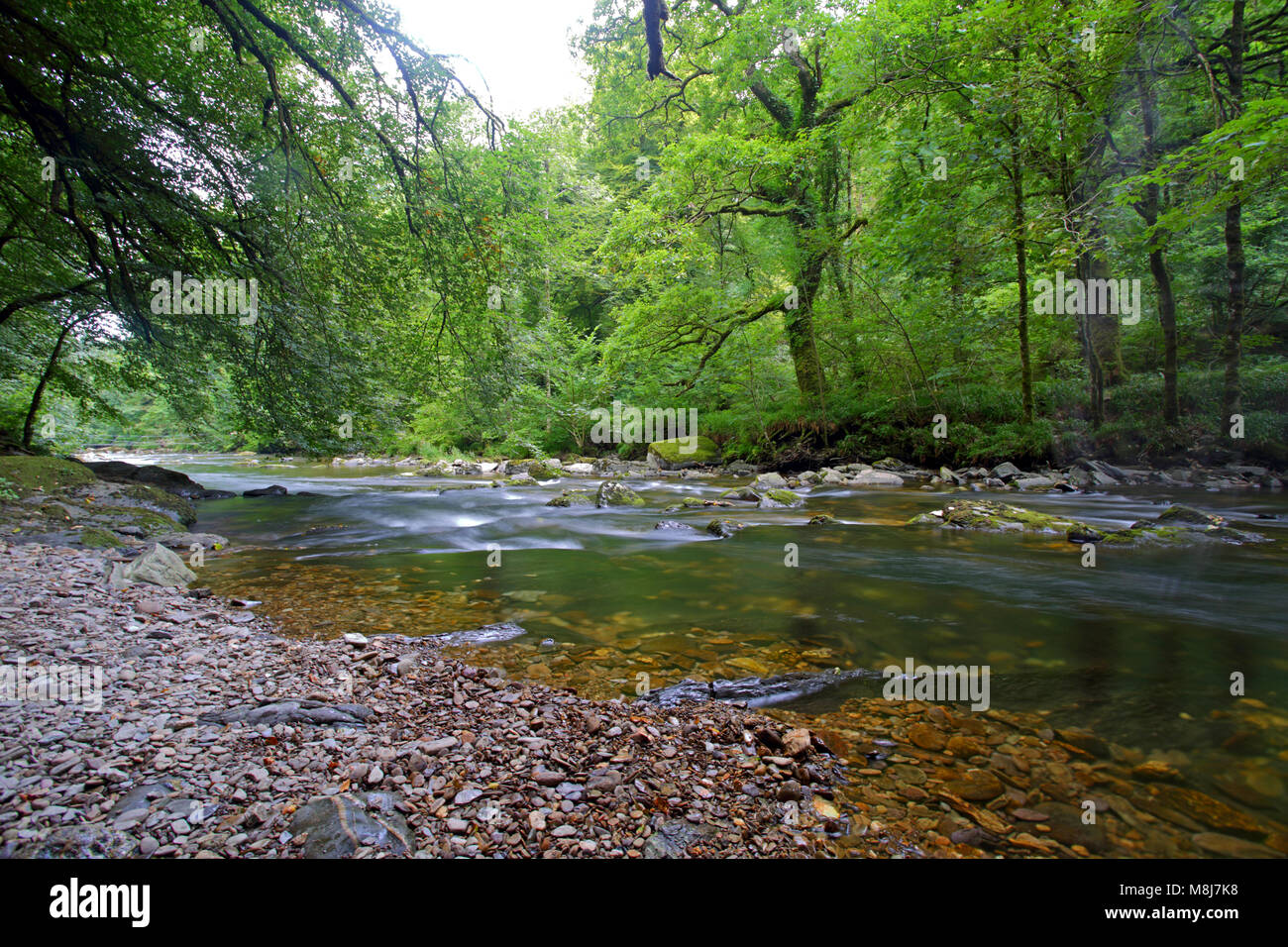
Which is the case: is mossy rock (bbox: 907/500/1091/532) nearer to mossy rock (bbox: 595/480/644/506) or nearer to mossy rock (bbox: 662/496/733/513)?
mossy rock (bbox: 662/496/733/513)

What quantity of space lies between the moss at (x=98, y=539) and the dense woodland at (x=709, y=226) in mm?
2436

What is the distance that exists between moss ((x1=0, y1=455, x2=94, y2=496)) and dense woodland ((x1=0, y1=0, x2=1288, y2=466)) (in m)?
1.72

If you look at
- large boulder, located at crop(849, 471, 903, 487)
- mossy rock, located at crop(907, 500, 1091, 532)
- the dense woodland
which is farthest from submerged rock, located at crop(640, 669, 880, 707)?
large boulder, located at crop(849, 471, 903, 487)

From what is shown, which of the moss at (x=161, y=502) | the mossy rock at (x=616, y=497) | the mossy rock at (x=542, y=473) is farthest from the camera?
the mossy rock at (x=542, y=473)

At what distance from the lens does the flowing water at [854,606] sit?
9.90 ft

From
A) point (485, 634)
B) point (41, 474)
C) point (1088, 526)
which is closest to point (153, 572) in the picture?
point (485, 634)

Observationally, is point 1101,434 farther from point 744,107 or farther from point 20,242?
point 20,242

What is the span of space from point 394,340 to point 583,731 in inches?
344

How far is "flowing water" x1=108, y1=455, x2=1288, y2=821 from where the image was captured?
3.02 m

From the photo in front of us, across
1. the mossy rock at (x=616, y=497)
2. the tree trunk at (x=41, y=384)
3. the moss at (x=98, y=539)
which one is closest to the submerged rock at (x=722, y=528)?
the mossy rock at (x=616, y=497)

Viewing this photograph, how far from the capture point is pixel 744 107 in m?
17.3

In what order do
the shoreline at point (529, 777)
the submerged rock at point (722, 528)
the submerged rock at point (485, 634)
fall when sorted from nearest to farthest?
the shoreline at point (529, 777)
the submerged rock at point (485, 634)
the submerged rock at point (722, 528)

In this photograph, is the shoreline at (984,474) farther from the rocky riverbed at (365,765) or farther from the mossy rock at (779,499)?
the rocky riverbed at (365,765)
